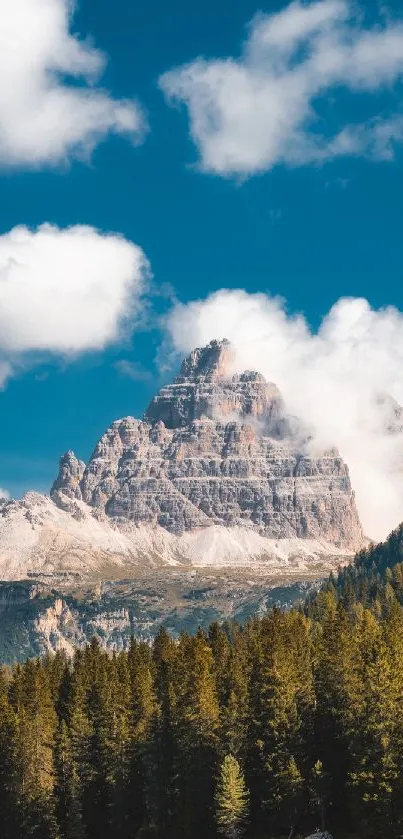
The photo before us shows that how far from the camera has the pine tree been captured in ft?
309

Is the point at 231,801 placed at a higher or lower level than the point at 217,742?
lower

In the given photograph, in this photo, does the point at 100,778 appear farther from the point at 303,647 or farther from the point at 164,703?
the point at 303,647

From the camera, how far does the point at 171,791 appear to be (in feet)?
341

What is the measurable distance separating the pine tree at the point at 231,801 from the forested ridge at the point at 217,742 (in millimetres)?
124

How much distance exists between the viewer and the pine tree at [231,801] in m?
94.1

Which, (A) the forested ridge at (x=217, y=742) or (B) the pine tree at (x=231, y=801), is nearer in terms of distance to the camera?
(A) the forested ridge at (x=217, y=742)

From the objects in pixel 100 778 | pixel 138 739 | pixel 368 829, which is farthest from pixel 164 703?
pixel 368 829

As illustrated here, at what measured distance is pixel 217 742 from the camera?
330ft

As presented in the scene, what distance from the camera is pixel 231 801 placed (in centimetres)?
9394

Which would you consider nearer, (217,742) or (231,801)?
(231,801)

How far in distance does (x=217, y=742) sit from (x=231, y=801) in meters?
7.50

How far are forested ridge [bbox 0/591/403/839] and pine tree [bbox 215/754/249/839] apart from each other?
124 mm

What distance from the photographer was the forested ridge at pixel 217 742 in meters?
87.6

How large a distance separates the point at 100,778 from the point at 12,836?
1146 cm
